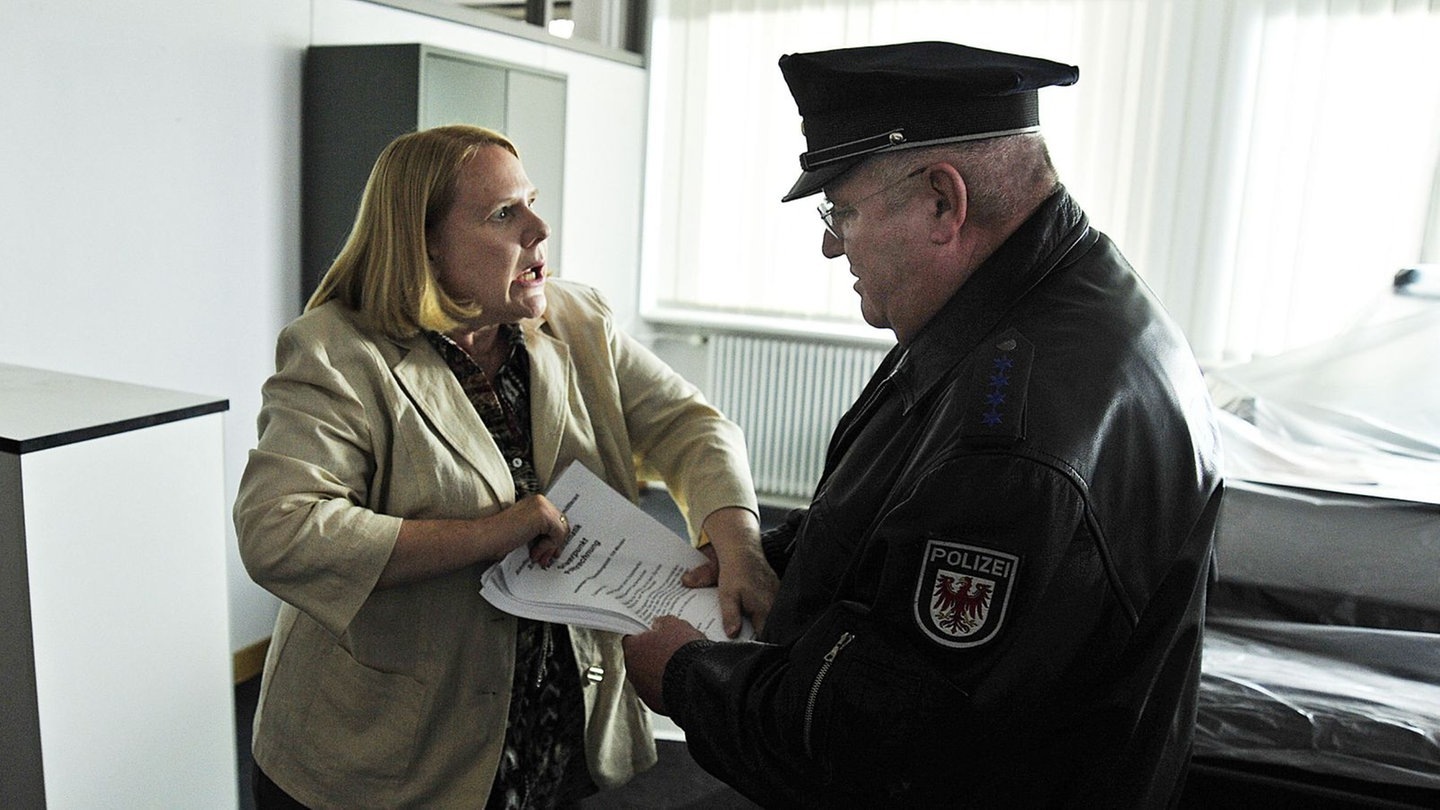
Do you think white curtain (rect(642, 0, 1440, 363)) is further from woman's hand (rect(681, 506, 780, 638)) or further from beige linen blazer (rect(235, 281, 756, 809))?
beige linen blazer (rect(235, 281, 756, 809))

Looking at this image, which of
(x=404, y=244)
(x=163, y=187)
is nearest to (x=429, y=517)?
(x=404, y=244)

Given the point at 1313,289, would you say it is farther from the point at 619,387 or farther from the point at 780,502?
the point at 619,387

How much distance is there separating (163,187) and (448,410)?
1.71m

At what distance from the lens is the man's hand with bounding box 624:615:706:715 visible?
3.63 feet

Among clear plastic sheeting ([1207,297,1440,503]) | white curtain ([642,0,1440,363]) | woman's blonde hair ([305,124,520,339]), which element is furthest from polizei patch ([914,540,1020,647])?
white curtain ([642,0,1440,363])

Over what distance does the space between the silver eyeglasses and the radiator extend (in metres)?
3.81

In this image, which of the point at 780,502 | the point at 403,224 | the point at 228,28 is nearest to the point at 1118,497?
the point at 403,224

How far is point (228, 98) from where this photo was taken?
2822 millimetres

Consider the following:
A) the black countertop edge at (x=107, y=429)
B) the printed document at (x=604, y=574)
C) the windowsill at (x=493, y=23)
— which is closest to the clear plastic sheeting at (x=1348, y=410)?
the printed document at (x=604, y=574)

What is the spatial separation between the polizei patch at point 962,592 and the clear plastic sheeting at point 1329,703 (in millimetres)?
855

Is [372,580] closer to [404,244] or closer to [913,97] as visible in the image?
[404,244]

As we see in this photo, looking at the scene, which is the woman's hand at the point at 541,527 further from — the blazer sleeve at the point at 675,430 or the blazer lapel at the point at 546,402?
the blazer sleeve at the point at 675,430

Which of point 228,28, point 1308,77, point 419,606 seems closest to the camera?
point 419,606

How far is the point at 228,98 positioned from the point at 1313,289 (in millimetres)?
3818
